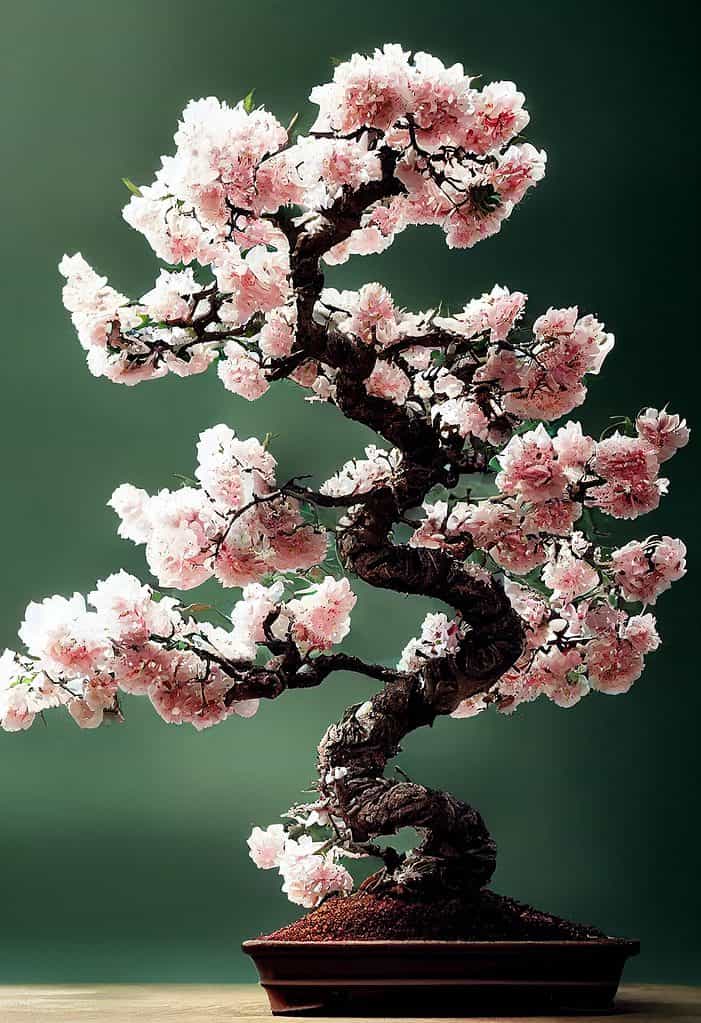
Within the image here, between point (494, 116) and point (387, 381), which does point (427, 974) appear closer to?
point (387, 381)

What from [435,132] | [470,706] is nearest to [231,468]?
[435,132]

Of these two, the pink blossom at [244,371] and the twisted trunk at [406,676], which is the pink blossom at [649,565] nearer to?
the twisted trunk at [406,676]

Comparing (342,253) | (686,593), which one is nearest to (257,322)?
(342,253)

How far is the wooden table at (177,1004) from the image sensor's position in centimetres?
197

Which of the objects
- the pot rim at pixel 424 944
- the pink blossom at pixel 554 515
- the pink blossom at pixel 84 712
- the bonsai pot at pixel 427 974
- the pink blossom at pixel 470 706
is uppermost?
the pink blossom at pixel 554 515

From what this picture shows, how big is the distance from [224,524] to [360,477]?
0.87ft

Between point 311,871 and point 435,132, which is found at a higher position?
point 435,132

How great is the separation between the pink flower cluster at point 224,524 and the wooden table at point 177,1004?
1.95ft

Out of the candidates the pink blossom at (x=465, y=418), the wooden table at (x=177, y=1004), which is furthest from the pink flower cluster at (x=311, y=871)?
the pink blossom at (x=465, y=418)

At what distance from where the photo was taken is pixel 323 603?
2059 mm

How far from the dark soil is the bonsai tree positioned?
41 millimetres

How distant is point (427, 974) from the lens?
1887 mm

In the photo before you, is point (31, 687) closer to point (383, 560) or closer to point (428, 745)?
point (383, 560)

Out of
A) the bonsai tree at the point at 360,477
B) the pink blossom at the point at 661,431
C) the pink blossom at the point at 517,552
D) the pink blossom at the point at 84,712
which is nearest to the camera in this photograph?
the bonsai tree at the point at 360,477
